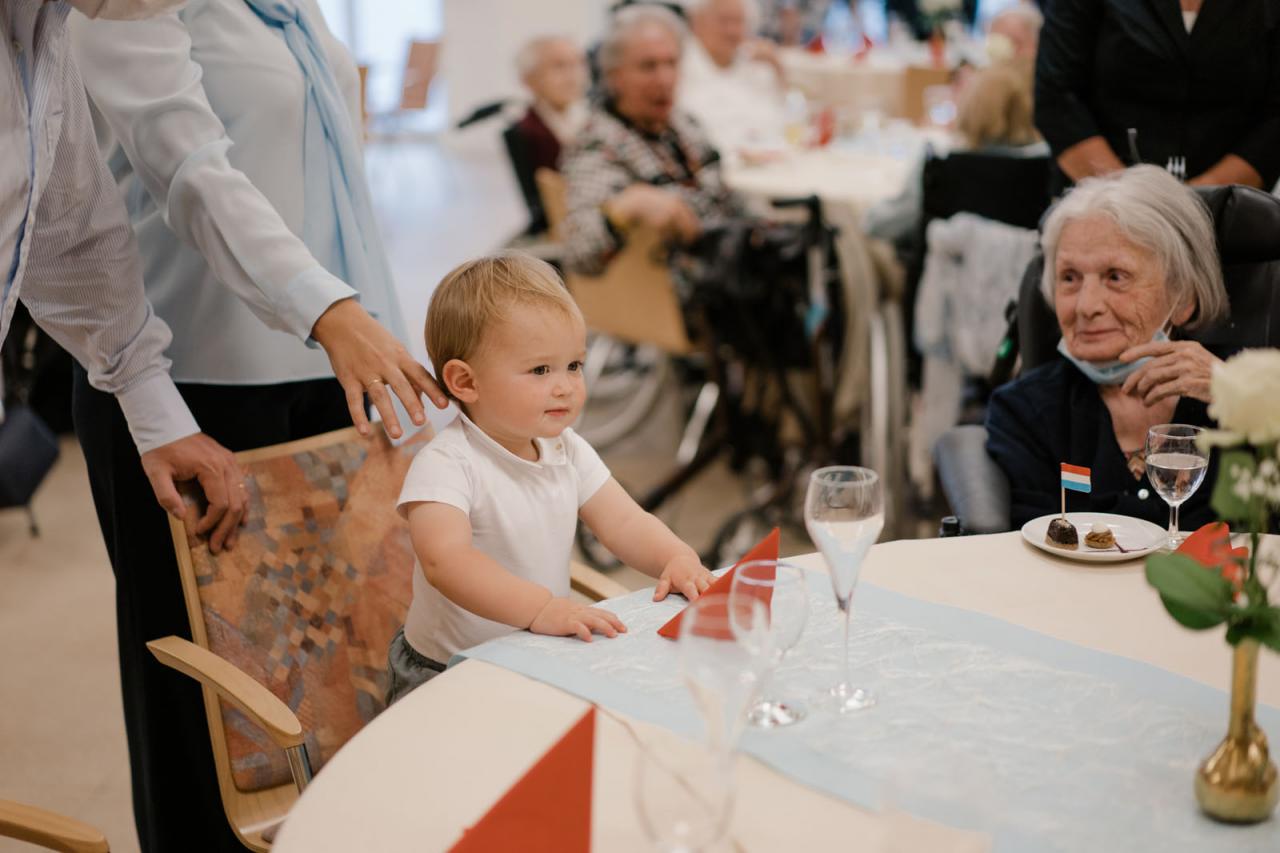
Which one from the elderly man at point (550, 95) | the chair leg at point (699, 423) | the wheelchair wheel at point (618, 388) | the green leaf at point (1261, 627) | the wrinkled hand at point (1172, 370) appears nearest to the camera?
the green leaf at point (1261, 627)

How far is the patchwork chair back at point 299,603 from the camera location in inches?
67.5

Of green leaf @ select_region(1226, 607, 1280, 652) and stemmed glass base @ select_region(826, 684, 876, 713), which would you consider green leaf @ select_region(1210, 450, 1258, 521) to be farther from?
stemmed glass base @ select_region(826, 684, 876, 713)

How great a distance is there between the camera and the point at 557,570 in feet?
5.63

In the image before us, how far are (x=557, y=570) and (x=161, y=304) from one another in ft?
2.18

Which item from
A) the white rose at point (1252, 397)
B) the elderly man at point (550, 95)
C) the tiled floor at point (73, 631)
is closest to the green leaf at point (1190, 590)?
the white rose at point (1252, 397)

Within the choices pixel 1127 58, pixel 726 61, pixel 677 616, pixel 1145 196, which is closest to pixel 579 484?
pixel 677 616

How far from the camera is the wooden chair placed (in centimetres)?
171

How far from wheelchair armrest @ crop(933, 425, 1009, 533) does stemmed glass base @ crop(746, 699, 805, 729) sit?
75 centimetres

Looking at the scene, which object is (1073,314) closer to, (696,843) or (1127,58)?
(1127,58)

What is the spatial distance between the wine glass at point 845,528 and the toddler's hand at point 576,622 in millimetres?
267

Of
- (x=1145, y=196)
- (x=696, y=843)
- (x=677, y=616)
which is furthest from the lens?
(x=1145, y=196)

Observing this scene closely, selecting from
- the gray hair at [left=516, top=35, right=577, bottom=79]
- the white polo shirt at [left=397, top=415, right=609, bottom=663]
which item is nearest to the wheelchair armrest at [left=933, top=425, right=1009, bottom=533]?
the white polo shirt at [left=397, top=415, right=609, bottom=663]

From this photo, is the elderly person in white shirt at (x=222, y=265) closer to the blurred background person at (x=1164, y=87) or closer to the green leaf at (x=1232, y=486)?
the green leaf at (x=1232, y=486)

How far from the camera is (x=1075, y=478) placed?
1692 mm
